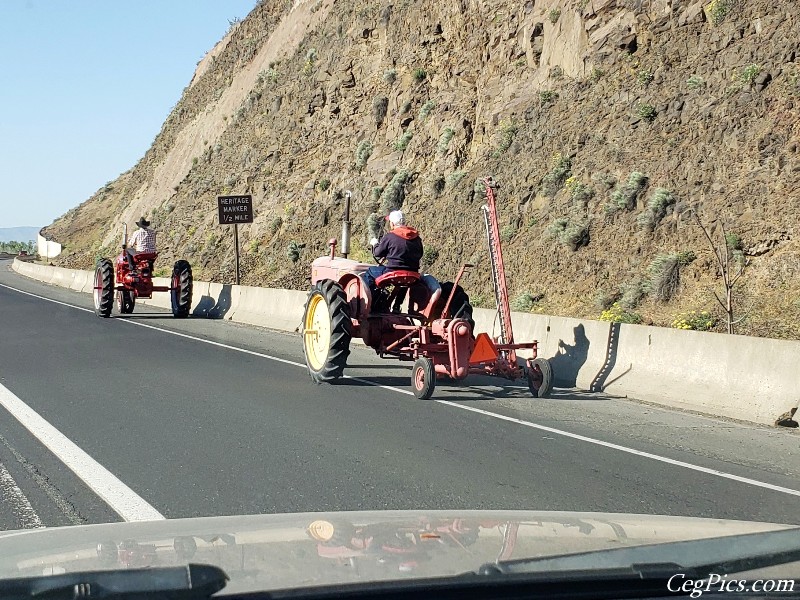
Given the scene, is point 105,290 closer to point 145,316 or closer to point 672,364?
point 145,316

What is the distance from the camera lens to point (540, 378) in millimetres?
12148

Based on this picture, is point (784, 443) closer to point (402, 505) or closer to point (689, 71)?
point (402, 505)

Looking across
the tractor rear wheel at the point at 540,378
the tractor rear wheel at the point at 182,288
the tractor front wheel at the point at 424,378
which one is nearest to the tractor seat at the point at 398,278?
the tractor front wheel at the point at 424,378

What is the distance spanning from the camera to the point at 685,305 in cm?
1820

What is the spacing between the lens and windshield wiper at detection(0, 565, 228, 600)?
2.53 m

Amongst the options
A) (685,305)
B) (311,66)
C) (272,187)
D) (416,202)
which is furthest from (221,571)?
(311,66)

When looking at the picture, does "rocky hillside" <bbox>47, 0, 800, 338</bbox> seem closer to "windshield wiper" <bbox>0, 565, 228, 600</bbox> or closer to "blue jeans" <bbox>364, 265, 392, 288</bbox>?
"blue jeans" <bbox>364, 265, 392, 288</bbox>

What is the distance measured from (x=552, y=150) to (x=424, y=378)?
47.4 ft

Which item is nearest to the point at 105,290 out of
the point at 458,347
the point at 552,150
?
the point at 552,150

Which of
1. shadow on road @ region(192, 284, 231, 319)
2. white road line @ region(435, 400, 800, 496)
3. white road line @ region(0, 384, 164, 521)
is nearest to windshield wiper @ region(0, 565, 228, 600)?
white road line @ region(0, 384, 164, 521)

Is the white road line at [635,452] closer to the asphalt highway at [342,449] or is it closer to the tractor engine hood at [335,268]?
the asphalt highway at [342,449]

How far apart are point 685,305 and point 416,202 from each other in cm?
1268

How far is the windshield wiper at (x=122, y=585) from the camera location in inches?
99.4

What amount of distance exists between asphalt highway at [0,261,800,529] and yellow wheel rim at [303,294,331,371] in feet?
1.24
